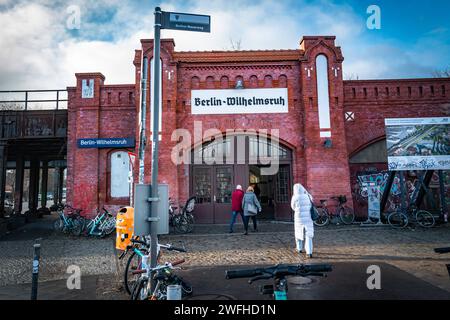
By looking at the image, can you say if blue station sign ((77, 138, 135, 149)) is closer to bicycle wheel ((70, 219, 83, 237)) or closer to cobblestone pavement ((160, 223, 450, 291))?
bicycle wheel ((70, 219, 83, 237))

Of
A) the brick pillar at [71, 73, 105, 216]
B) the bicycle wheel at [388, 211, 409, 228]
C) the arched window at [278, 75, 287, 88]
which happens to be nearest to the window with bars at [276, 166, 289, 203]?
the arched window at [278, 75, 287, 88]

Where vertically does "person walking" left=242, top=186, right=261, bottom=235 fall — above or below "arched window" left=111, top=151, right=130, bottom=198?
below

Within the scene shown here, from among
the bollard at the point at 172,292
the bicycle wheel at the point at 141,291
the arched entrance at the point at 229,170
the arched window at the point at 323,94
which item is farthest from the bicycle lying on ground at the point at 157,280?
the arched window at the point at 323,94

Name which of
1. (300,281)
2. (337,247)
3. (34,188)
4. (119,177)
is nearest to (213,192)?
(119,177)

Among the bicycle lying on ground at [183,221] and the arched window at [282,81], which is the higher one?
the arched window at [282,81]

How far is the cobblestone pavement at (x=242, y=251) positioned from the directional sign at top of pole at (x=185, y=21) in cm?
440

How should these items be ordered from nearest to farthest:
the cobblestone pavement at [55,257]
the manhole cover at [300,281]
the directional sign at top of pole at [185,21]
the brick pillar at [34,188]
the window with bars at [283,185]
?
the directional sign at top of pole at [185,21] < the manhole cover at [300,281] < the cobblestone pavement at [55,257] < the window with bars at [283,185] < the brick pillar at [34,188]

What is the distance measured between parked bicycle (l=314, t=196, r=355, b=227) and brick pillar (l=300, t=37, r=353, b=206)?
36 centimetres

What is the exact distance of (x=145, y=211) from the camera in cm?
440

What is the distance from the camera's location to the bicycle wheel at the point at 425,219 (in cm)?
1258

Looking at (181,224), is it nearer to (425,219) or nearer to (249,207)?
(249,207)

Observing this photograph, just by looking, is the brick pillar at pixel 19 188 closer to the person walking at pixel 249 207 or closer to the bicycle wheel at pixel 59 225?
the bicycle wheel at pixel 59 225

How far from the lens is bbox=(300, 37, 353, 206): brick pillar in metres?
14.1

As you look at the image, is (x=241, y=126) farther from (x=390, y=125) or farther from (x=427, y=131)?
(x=427, y=131)
